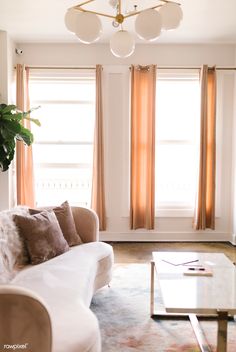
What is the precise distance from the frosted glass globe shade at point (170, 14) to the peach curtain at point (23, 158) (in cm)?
289

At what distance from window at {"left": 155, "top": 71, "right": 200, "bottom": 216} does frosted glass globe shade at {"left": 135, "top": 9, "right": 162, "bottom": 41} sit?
8.91 ft

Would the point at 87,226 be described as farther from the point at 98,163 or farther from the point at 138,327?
the point at 98,163

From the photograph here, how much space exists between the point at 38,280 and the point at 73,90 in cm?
332

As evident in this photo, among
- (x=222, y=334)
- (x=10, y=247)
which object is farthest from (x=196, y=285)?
(x=10, y=247)

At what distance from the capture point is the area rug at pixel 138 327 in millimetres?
2201

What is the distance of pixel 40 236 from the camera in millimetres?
2627

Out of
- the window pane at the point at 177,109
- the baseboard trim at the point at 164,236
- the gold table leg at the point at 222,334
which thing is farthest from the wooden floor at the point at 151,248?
the gold table leg at the point at 222,334

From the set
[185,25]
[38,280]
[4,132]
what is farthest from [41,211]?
[185,25]

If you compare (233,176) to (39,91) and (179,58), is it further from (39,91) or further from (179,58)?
(39,91)

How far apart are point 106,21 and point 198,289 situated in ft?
10.7

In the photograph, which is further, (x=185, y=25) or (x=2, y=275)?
(x=185, y=25)

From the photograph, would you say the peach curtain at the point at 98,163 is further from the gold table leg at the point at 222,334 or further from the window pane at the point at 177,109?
the gold table leg at the point at 222,334

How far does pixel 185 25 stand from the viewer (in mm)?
4133

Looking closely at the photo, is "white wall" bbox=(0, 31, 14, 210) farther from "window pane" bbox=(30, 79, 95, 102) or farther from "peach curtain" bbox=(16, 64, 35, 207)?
"window pane" bbox=(30, 79, 95, 102)
